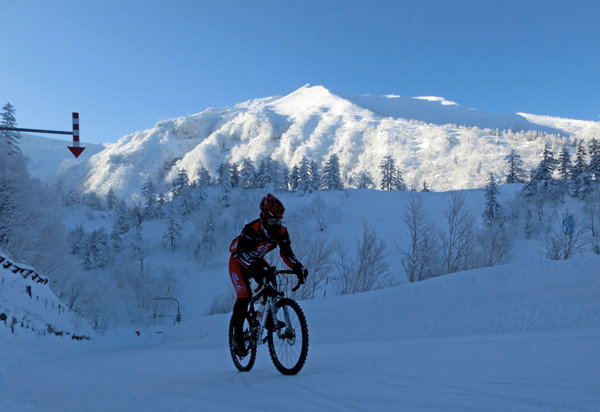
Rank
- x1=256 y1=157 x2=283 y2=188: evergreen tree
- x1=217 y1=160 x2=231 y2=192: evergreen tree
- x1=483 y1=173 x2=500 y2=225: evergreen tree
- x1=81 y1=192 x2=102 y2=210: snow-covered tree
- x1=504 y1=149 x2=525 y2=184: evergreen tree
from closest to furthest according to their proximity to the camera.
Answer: x1=483 y1=173 x2=500 y2=225: evergreen tree
x1=504 y1=149 x2=525 y2=184: evergreen tree
x1=217 y1=160 x2=231 y2=192: evergreen tree
x1=256 y1=157 x2=283 y2=188: evergreen tree
x1=81 y1=192 x2=102 y2=210: snow-covered tree

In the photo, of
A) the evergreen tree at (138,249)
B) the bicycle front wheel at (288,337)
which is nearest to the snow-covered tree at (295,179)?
the evergreen tree at (138,249)

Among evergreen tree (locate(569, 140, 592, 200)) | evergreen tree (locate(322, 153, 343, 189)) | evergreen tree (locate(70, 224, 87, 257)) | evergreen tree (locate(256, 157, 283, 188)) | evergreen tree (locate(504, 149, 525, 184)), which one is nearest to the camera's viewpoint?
evergreen tree (locate(569, 140, 592, 200))

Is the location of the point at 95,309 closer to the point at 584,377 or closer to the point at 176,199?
the point at 176,199

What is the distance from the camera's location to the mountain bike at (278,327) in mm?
3965

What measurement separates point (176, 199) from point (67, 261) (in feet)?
154

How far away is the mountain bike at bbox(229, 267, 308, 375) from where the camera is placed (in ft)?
13.0

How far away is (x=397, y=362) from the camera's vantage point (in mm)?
4355

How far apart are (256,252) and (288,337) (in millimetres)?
1062

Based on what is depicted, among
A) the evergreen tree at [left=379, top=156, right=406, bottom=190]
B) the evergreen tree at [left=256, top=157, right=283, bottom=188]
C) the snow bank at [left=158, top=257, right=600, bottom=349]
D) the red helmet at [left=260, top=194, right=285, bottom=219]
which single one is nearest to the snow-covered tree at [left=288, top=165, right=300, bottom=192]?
the evergreen tree at [left=256, top=157, right=283, bottom=188]

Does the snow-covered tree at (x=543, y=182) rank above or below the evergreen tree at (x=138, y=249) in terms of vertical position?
above

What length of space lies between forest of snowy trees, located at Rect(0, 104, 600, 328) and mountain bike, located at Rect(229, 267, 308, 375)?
23252 mm

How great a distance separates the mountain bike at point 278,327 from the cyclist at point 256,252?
0.10 meters

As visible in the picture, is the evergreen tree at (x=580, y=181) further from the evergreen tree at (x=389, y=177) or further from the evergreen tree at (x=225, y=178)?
the evergreen tree at (x=225, y=178)

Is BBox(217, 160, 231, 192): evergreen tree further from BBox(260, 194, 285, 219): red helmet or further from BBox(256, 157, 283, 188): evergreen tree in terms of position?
BBox(260, 194, 285, 219): red helmet
